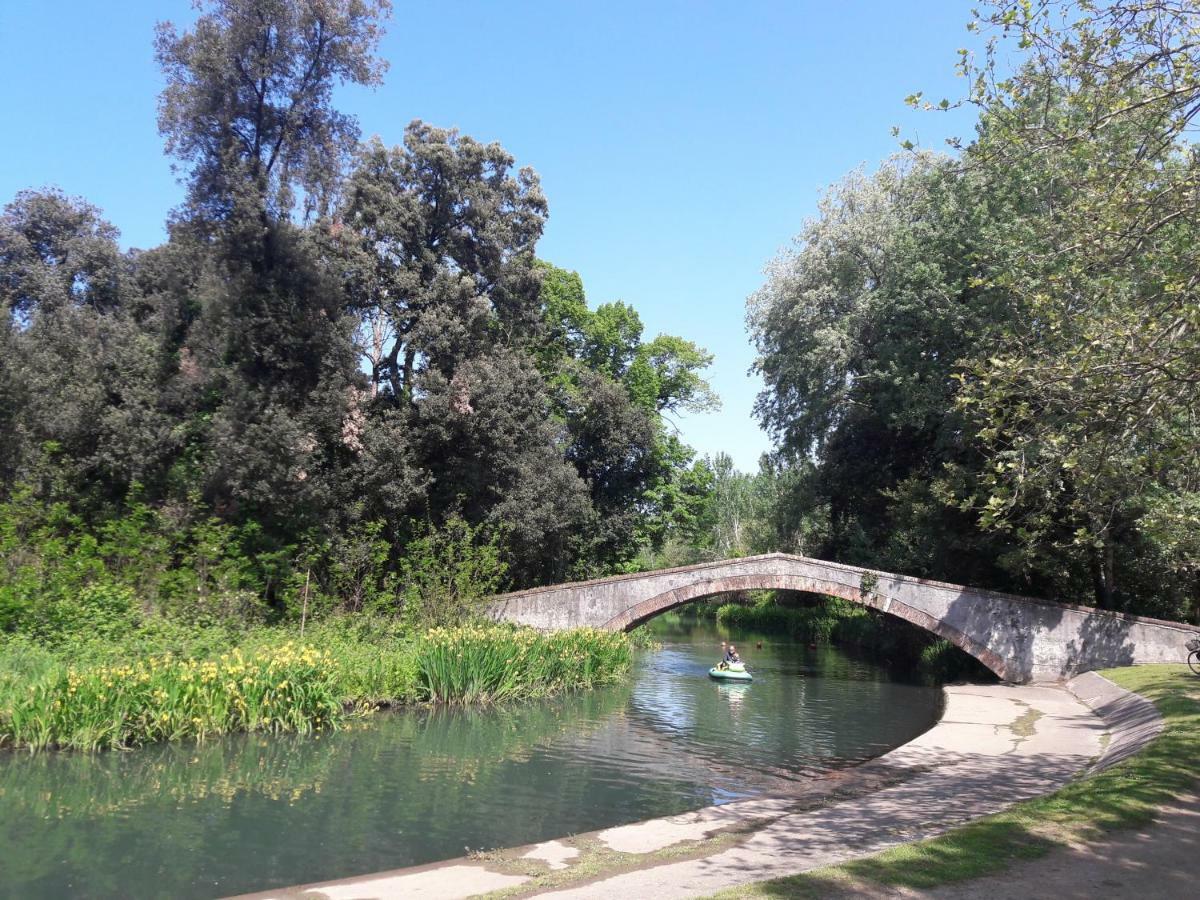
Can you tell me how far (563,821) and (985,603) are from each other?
1674cm

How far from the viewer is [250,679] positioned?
1511 cm

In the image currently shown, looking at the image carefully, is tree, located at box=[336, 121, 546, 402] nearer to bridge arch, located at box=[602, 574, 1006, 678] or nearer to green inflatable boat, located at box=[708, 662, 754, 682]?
bridge arch, located at box=[602, 574, 1006, 678]

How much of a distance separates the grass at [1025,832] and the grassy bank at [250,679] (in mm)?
10999

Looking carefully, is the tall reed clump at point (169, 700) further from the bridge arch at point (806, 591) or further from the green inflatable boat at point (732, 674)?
the green inflatable boat at point (732, 674)

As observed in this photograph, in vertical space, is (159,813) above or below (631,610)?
below

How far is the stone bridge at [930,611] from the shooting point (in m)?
22.7

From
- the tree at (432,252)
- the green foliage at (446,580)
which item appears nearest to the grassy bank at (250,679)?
the green foliage at (446,580)

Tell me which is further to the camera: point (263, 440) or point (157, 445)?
point (157, 445)

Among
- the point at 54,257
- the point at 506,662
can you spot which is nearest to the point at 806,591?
the point at 506,662

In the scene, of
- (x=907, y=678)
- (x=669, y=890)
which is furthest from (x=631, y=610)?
(x=669, y=890)

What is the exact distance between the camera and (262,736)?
15.4 m

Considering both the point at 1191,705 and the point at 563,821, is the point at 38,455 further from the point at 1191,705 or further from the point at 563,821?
the point at 1191,705

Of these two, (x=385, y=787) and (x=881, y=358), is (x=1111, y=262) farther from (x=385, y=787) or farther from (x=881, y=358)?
(x=881, y=358)

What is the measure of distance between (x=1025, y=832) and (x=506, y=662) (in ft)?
44.6
